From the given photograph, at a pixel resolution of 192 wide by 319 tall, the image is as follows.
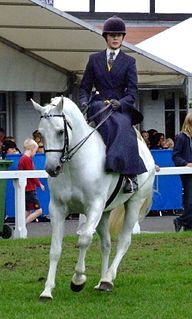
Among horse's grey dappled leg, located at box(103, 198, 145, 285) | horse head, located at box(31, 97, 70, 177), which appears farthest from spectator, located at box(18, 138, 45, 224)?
horse head, located at box(31, 97, 70, 177)

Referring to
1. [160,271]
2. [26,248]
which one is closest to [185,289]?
[160,271]

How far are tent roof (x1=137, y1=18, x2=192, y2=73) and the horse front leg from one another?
44.6 ft

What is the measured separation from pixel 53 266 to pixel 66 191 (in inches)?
30.3

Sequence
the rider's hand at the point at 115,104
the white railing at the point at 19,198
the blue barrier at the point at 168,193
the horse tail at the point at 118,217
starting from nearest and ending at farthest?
the rider's hand at the point at 115,104 < the horse tail at the point at 118,217 < the white railing at the point at 19,198 < the blue barrier at the point at 168,193

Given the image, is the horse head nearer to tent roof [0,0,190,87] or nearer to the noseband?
the noseband

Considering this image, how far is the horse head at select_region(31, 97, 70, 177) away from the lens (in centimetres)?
947

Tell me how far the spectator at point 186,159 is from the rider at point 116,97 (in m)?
6.12

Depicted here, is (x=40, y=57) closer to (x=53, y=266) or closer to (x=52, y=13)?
(x=52, y=13)

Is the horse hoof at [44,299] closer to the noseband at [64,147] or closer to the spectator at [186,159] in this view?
the noseband at [64,147]

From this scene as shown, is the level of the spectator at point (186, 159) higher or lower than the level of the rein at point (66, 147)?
lower

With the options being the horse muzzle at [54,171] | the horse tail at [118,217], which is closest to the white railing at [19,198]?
the horse tail at [118,217]

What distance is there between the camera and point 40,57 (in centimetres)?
2661

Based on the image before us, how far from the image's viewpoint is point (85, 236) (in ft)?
32.4

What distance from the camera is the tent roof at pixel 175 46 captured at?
2386 centimetres
